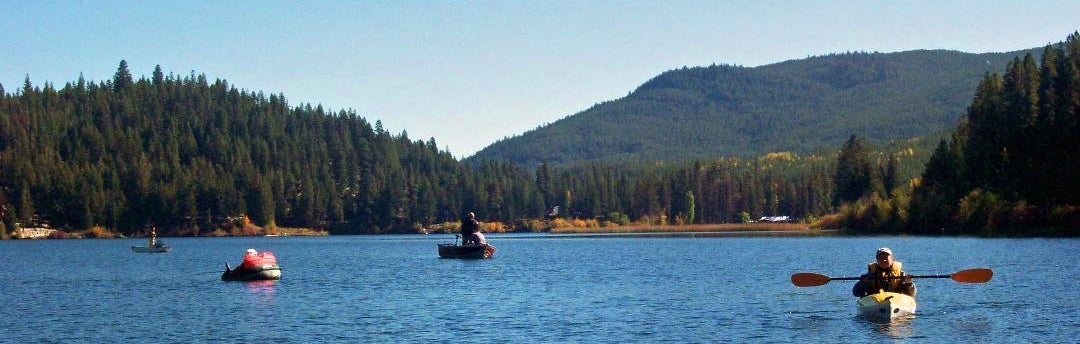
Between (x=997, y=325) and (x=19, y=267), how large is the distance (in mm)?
83200

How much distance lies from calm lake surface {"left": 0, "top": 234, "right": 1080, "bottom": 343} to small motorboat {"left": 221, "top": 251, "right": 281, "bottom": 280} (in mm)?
1682

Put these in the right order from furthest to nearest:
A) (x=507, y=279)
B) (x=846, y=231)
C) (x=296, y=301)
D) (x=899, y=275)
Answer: (x=846, y=231) → (x=507, y=279) → (x=296, y=301) → (x=899, y=275)

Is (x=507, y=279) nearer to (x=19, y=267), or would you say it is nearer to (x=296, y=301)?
(x=296, y=301)

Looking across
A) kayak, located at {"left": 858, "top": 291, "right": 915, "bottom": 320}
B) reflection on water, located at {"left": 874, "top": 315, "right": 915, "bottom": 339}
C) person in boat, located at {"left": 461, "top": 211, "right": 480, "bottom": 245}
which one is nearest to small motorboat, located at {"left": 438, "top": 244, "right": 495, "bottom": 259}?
person in boat, located at {"left": 461, "top": 211, "right": 480, "bottom": 245}

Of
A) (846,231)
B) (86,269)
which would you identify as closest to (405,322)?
(86,269)

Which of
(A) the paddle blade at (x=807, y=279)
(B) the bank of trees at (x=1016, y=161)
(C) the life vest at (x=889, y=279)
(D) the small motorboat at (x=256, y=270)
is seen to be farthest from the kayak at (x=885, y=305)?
(B) the bank of trees at (x=1016, y=161)

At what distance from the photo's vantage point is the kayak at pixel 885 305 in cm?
5425

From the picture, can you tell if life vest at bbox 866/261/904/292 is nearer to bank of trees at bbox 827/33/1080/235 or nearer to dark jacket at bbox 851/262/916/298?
dark jacket at bbox 851/262/916/298

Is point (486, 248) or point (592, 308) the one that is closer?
point (592, 308)

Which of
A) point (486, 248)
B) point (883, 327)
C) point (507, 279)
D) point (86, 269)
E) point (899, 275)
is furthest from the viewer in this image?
point (486, 248)

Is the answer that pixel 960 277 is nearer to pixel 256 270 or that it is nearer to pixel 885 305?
pixel 885 305

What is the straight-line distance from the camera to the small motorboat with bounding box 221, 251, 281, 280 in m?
84.8

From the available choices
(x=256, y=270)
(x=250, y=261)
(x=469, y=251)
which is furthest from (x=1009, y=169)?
(x=250, y=261)

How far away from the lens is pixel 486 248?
11794 centimetres
